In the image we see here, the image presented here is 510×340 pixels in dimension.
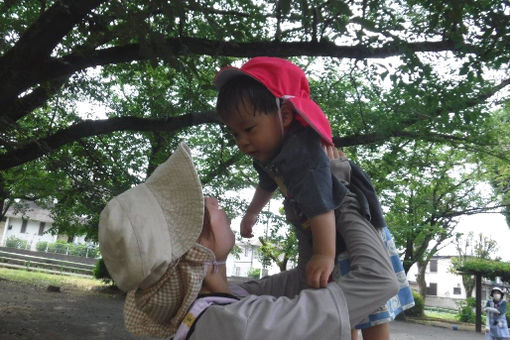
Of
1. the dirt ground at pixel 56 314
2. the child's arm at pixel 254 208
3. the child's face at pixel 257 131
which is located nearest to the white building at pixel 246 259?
the child's arm at pixel 254 208

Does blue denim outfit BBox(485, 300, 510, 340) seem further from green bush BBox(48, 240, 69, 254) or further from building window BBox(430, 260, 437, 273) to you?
building window BBox(430, 260, 437, 273)

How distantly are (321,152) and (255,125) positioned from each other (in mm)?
275

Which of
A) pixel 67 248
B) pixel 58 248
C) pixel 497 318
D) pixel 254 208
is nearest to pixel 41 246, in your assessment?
pixel 58 248

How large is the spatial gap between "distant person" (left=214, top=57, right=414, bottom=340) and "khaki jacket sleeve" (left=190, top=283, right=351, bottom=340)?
0.53 ft

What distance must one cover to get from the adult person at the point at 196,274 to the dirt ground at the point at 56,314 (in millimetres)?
7226

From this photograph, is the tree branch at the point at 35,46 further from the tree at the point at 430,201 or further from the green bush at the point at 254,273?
the green bush at the point at 254,273

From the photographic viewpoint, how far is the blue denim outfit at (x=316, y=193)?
1410 mm

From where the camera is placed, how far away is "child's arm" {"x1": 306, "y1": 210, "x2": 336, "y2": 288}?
4.29 ft

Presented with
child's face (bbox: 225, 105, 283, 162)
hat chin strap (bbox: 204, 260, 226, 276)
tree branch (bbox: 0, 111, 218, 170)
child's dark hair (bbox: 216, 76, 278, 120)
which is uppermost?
tree branch (bbox: 0, 111, 218, 170)

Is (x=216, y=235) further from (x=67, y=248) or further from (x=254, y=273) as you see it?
(x=67, y=248)

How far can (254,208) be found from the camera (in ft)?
6.60

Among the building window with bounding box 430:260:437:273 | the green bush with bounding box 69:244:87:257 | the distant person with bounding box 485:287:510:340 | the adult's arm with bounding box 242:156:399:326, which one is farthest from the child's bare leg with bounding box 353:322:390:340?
the building window with bounding box 430:260:437:273

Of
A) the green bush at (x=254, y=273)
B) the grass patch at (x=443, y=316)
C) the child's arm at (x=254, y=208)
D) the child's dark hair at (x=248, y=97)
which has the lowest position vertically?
the grass patch at (x=443, y=316)

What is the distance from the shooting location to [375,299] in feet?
4.01
